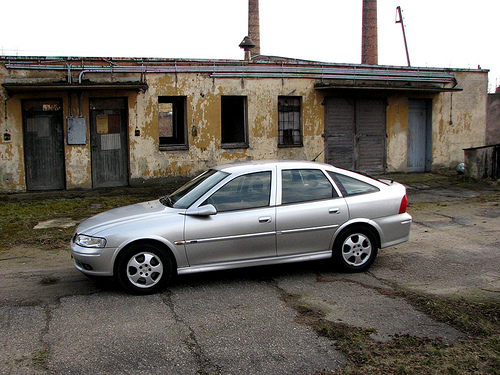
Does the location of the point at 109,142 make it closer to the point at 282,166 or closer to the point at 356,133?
the point at 356,133

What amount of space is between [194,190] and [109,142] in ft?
29.4

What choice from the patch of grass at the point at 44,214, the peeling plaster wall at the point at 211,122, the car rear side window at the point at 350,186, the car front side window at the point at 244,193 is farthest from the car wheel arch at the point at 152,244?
the peeling plaster wall at the point at 211,122

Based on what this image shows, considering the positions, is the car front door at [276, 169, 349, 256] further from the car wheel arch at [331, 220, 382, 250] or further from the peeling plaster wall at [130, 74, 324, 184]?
the peeling plaster wall at [130, 74, 324, 184]

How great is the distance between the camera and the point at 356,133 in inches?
678

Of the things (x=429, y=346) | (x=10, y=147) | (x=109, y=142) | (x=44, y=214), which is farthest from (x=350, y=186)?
(x=10, y=147)

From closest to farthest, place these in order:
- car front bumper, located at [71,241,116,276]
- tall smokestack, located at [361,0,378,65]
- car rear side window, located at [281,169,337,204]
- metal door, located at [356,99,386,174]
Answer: car front bumper, located at [71,241,116,276], car rear side window, located at [281,169,337,204], metal door, located at [356,99,386,174], tall smokestack, located at [361,0,378,65]

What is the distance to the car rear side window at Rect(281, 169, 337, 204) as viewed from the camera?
6523 mm

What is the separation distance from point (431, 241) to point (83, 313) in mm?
5740

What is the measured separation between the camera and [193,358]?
4.18m

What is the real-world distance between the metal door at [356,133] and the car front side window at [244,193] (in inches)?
421

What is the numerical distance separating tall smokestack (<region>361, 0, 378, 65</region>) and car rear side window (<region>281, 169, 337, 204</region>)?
28371 millimetres

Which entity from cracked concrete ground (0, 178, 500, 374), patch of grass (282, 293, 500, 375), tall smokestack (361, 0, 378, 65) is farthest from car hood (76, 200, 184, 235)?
tall smokestack (361, 0, 378, 65)

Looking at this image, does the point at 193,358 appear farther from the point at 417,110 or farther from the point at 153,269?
the point at 417,110

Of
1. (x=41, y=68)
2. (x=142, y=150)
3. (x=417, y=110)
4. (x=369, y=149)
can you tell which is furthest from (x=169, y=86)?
(x=417, y=110)
